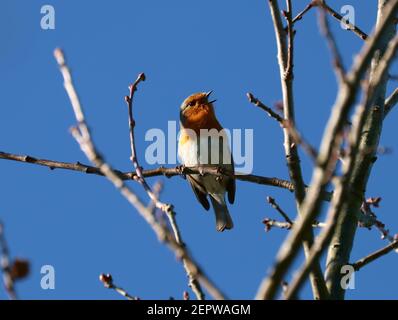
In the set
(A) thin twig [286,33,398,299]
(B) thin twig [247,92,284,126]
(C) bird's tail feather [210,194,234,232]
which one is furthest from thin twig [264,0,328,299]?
(C) bird's tail feather [210,194,234,232]

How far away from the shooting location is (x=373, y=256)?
11.6 ft

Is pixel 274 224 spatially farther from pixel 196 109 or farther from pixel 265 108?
pixel 196 109

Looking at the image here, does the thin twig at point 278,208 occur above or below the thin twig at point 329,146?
above

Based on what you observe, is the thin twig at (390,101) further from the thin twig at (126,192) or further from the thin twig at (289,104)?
the thin twig at (126,192)

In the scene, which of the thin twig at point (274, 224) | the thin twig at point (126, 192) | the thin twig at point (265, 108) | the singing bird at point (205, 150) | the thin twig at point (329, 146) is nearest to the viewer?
the thin twig at point (329, 146)

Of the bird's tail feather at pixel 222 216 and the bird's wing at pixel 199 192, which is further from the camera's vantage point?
the bird's wing at pixel 199 192

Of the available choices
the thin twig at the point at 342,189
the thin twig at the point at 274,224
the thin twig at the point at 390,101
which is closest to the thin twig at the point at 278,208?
the thin twig at the point at 274,224

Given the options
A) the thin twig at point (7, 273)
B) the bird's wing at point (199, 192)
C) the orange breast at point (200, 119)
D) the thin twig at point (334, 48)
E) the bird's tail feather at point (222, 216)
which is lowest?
the thin twig at point (7, 273)

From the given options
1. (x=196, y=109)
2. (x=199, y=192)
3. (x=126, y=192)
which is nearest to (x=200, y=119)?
(x=196, y=109)

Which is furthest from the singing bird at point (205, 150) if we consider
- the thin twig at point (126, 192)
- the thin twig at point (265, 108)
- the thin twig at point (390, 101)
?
the thin twig at point (126, 192)

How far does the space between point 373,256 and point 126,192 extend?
1835 millimetres

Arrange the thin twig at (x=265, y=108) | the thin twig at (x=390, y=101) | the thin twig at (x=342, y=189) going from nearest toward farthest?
the thin twig at (x=342, y=189), the thin twig at (x=265, y=108), the thin twig at (x=390, y=101)

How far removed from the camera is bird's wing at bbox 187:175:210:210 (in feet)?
25.7

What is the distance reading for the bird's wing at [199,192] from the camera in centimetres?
782
